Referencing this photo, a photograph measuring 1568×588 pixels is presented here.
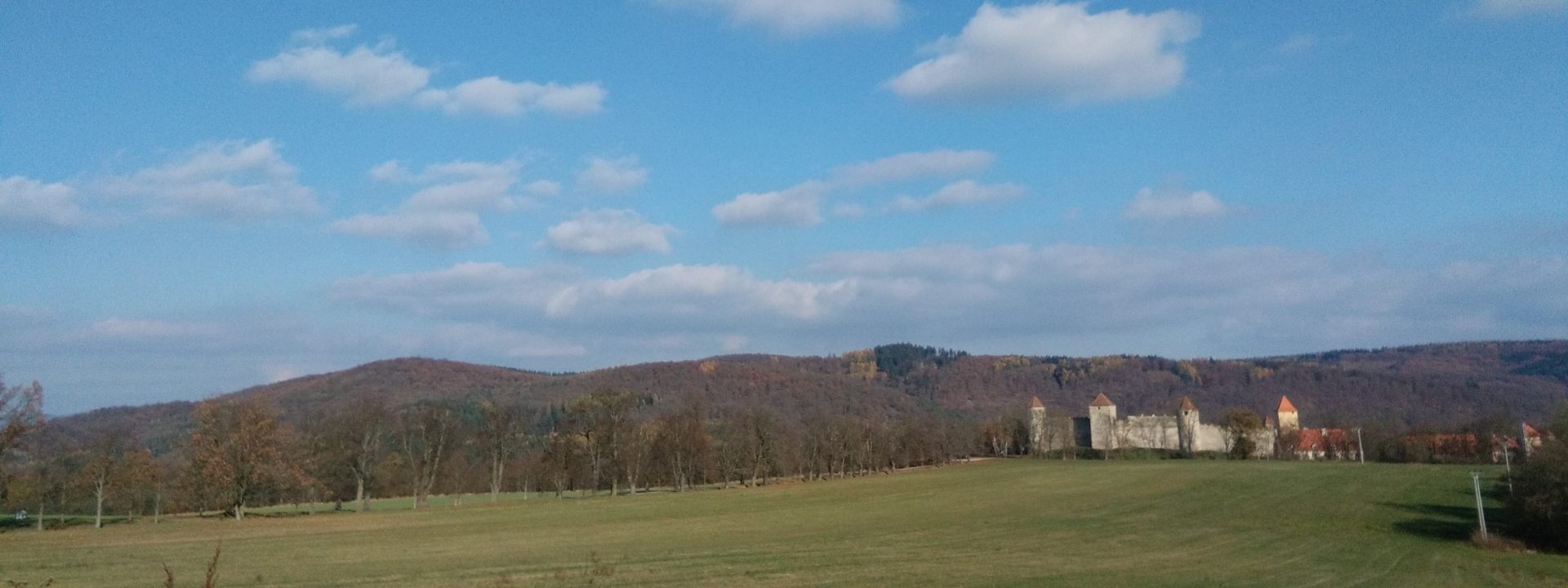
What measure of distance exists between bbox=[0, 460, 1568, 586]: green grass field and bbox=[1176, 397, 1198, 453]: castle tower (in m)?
75.2

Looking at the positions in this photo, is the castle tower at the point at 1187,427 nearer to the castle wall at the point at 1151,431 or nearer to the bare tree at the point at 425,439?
the castle wall at the point at 1151,431

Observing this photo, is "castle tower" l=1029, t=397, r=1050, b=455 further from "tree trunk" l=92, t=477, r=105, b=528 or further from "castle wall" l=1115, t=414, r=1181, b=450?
"tree trunk" l=92, t=477, r=105, b=528

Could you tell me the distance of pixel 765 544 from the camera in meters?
38.0

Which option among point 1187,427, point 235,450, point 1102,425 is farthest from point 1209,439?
point 235,450

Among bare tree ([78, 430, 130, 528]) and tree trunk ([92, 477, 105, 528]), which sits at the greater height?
bare tree ([78, 430, 130, 528])

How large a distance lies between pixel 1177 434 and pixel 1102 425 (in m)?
11.9

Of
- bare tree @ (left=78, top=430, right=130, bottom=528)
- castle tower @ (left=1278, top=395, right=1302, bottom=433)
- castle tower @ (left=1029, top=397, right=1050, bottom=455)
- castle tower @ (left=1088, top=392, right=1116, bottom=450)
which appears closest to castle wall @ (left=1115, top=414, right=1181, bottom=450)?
castle tower @ (left=1088, top=392, right=1116, bottom=450)

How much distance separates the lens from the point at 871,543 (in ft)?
125

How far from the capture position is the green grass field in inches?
1117

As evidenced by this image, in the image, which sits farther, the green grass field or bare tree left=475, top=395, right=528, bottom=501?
bare tree left=475, top=395, right=528, bottom=501

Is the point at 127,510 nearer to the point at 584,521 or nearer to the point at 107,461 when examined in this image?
the point at 107,461

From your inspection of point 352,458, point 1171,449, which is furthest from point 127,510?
point 1171,449

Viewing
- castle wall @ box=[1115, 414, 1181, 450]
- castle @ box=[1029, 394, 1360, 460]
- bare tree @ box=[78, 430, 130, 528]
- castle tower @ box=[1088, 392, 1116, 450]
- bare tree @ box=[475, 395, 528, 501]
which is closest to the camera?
bare tree @ box=[78, 430, 130, 528]

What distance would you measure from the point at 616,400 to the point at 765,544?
54870 mm
